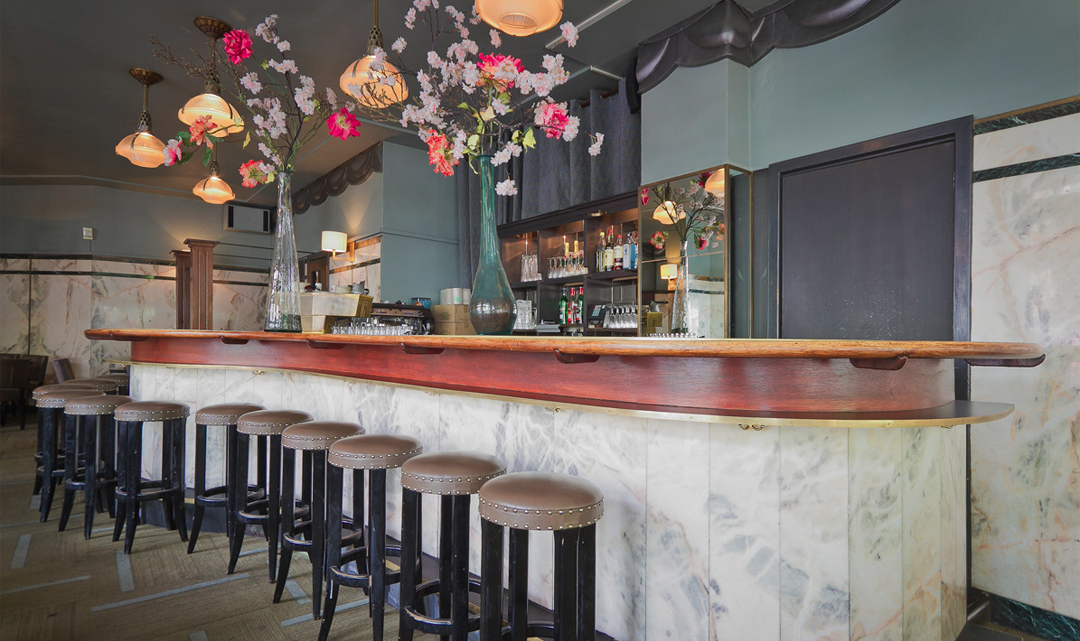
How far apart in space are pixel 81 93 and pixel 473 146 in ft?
18.5

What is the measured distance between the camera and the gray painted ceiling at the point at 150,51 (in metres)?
3.98

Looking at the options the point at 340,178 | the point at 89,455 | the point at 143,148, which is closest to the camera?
the point at 89,455

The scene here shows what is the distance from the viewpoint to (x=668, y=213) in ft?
13.3

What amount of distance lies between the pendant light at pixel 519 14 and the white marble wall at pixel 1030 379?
215 cm

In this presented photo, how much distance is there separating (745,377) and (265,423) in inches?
86.0

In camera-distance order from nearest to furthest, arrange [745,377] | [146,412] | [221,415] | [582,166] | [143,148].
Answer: [745,377] → [221,415] → [146,412] → [143,148] → [582,166]

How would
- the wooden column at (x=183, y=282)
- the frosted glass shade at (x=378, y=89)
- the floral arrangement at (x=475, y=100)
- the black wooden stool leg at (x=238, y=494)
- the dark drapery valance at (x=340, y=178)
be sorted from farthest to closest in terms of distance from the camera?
the wooden column at (x=183, y=282) < the dark drapery valance at (x=340, y=178) < the black wooden stool leg at (x=238, y=494) < the frosted glass shade at (x=378, y=89) < the floral arrangement at (x=475, y=100)

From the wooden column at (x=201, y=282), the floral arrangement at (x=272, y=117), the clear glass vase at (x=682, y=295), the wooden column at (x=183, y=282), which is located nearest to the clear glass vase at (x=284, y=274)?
the floral arrangement at (x=272, y=117)

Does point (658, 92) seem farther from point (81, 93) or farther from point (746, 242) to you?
point (81, 93)

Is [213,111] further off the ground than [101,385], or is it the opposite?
[213,111]

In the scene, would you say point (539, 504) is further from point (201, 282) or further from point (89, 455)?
point (201, 282)

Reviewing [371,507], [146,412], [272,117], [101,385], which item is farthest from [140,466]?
[272,117]

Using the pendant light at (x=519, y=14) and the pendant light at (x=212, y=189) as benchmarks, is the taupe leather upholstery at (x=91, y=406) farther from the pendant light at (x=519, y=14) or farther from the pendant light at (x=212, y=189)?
the pendant light at (x=519, y=14)

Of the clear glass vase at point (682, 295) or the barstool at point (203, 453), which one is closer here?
the barstool at point (203, 453)
